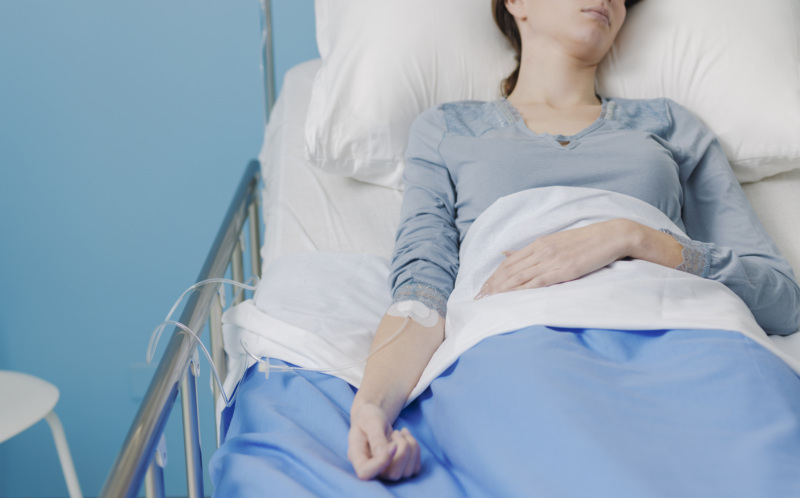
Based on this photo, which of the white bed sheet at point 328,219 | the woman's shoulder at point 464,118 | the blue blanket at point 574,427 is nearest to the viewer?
the blue blanket at point 574,427

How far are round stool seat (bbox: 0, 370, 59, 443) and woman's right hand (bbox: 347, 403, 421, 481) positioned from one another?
884 millimetres

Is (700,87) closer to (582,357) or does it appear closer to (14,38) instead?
(582,357)

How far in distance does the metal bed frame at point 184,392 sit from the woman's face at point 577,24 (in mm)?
642

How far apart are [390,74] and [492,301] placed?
65 cm

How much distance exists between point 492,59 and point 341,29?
30 centimetres

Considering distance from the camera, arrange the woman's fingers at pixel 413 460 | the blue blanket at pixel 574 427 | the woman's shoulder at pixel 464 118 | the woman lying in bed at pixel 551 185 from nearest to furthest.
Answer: the blue blanket at pixel 574 427 < the woman's fingers at pixel 413 460 < the woman lying in bed at pixel 551 185 < the woman's shoulder at pixel 464 118

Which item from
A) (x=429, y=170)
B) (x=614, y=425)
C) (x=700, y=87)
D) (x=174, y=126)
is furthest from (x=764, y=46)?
(x=174, y=126)

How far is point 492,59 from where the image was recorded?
148 centimetres

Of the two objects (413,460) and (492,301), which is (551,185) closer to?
(492,301)

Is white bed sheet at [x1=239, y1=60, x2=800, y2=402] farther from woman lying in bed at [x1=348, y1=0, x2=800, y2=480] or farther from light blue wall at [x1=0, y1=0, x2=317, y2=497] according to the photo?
light blue wall at [x1=0, y1=0, x2=317, y2=497]

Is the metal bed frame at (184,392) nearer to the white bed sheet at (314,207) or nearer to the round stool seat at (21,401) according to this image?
the white bed sheet at (314,207)

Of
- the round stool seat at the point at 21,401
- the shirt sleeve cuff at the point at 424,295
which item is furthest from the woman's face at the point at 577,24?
the round stool seat at the point at 21,401

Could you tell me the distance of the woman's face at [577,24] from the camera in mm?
1306

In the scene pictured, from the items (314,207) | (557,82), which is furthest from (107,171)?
(557,82)
